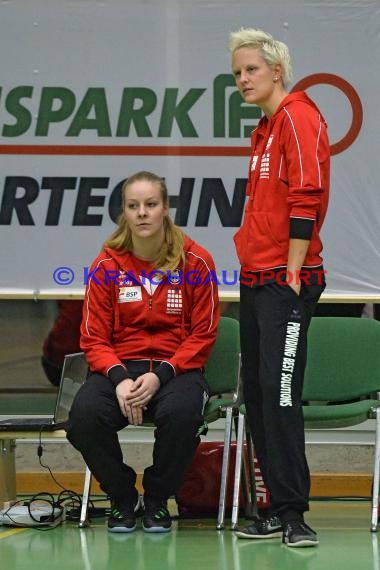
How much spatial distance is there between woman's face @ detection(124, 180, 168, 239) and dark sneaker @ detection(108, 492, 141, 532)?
107 cm

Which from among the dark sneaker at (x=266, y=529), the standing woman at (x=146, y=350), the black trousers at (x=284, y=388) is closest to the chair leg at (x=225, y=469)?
the standing woman at (x=146, y=350)

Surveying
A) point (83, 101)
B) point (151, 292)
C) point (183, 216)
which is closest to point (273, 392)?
point (151, 292)

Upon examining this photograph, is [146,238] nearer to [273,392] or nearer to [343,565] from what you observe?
[273,392]

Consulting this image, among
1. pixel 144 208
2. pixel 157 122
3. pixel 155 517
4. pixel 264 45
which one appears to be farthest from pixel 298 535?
pixel 157 122

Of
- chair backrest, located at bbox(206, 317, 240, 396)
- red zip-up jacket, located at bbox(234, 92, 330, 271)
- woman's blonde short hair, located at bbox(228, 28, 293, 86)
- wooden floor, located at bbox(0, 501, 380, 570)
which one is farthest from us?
chair backrest, located at bbox(206, 317, 240, 396)

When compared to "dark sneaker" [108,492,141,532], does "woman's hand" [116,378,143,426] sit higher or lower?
higher

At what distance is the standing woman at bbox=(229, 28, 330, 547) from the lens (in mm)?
3916

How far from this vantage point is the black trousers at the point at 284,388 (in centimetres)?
395

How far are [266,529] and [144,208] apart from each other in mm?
1338

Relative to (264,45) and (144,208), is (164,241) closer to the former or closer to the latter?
(144,208)

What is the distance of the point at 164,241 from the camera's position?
4629 millimetres

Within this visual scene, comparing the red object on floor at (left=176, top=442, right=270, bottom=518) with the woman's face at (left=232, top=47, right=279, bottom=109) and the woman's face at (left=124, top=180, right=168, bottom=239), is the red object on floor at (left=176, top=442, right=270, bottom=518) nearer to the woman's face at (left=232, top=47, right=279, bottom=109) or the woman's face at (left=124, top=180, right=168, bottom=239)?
the woman's face at (left=124, top=180, right=168, bottom=239)

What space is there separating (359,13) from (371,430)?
207 cm

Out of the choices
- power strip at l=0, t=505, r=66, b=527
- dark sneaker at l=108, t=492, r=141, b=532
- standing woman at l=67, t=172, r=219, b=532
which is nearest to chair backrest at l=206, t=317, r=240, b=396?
standing woman at l=67, t=172, r=219, b=532
